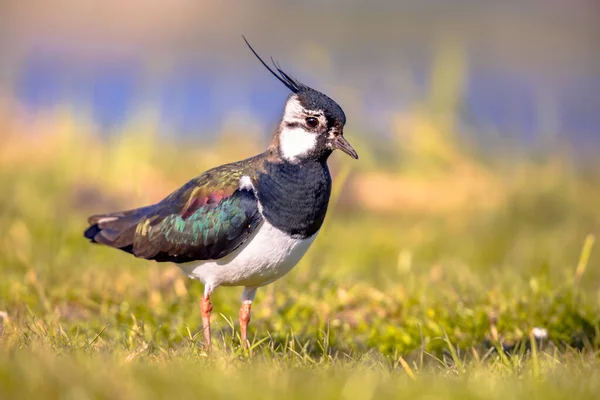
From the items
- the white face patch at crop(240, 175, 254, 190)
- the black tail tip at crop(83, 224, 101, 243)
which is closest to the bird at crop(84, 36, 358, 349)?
the white face patch at crop(240, 175, 254, 190)

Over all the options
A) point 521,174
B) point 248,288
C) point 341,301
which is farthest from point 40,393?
point 521,174

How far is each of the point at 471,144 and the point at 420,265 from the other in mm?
4004

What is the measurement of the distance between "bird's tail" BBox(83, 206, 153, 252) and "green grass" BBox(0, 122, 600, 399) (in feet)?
1.57

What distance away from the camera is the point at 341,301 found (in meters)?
5.17

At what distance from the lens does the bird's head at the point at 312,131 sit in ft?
14.1

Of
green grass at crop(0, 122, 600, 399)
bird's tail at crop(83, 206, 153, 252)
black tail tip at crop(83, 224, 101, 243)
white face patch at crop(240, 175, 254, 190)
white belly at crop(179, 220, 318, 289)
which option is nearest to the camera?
green grass at crop(0, 122, 600, 399)

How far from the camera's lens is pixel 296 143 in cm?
432

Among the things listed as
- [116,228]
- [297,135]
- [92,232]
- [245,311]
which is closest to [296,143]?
[297,135]

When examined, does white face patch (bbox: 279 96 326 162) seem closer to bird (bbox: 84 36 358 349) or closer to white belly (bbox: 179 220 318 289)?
bird (bbox: 84 36 358 349)

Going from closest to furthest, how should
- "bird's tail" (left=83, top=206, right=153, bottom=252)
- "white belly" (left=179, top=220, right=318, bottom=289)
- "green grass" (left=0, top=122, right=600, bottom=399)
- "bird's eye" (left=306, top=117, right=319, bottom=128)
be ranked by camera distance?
"green grass" (left=0, top=122, right=600, bottom=399) → "white belly" (left=179, top=220, right=318, bottom=289) → "bird's eye" (left=306, top=117, right=319, bottom=128) → "bird's tail" (left=83, top=206, right=153, bottom=252)

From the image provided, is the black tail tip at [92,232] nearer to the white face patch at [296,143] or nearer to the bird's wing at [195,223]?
the bird's wing at [195,223]

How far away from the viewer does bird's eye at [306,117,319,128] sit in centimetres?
432

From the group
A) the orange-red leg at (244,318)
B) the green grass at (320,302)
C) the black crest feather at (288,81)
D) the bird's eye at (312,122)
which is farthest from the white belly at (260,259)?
the black crest feather at (288,81)

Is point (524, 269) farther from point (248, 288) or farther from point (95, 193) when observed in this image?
point (95, 193)
